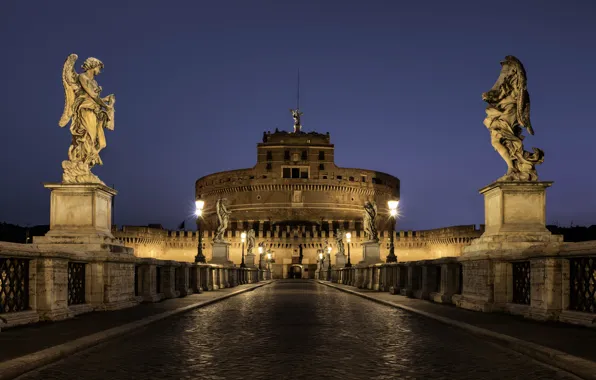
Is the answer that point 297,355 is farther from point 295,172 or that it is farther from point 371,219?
point 295,172

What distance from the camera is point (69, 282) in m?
12.1

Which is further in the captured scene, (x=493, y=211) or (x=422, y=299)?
(x=422, y=299)

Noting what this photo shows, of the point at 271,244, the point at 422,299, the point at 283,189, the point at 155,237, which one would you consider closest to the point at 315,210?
the point at 283,189

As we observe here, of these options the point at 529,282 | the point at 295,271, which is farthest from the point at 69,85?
the point at 295,271

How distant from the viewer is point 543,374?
611 centimetres

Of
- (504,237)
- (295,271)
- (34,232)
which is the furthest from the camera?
(34,232)

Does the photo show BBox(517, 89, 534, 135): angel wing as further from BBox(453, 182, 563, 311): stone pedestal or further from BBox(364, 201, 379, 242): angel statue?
BBox(364, 201, 379, 242): angel statue

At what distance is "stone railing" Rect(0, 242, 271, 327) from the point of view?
32.5 feet

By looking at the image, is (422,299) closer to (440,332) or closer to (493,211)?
(493,211)

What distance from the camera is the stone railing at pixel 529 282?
32.2 feet

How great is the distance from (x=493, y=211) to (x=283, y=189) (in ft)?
325

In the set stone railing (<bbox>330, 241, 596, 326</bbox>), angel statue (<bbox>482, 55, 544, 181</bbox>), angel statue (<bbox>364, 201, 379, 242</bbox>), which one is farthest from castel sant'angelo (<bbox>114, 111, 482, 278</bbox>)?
angel statue (<bbox>482, 55, 544, 181</bbox>)

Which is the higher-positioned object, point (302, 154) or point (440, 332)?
point (302, 154)

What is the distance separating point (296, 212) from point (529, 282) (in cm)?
9989
